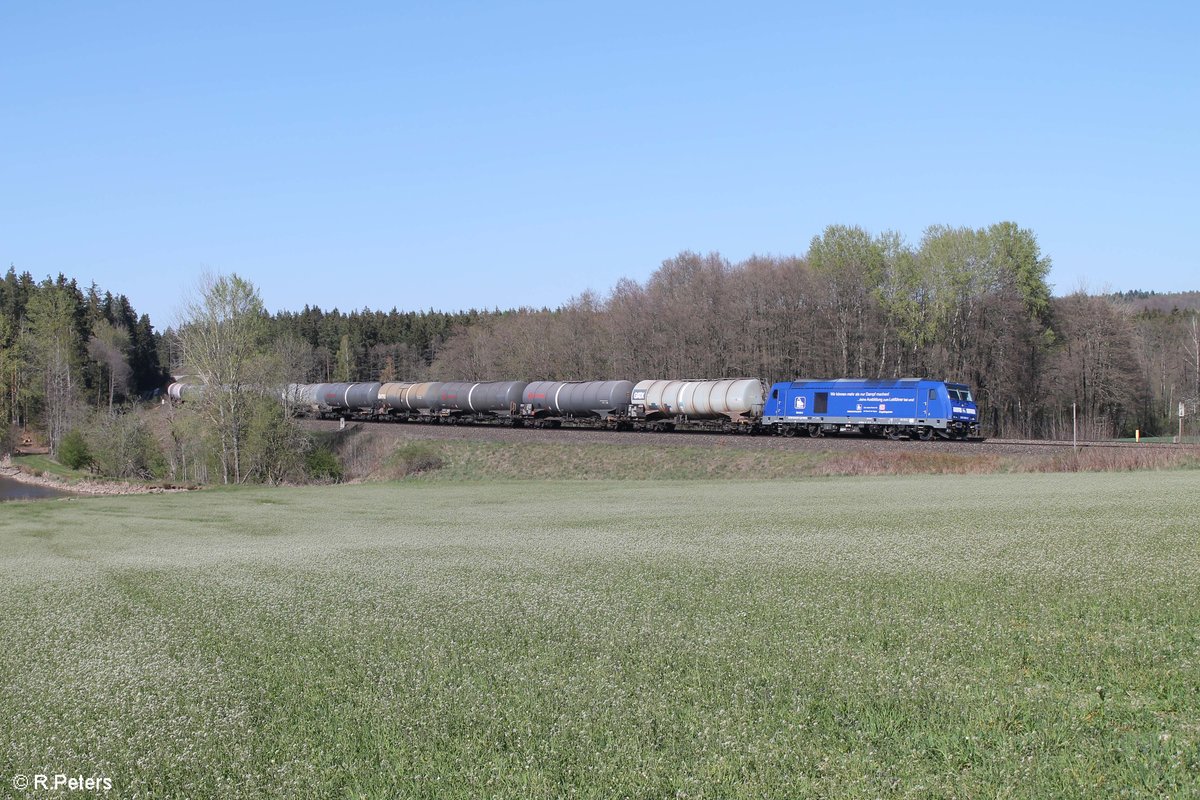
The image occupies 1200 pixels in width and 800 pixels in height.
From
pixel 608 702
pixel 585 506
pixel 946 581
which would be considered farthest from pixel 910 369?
pixel 608 702

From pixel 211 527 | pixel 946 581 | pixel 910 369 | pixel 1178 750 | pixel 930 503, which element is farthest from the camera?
pixel 910 369

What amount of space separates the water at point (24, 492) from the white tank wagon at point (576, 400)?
31.9m

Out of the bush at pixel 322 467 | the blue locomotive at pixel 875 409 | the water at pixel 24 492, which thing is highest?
the blue locomotive at pixel 875 409

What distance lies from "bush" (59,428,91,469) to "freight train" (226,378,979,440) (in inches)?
671

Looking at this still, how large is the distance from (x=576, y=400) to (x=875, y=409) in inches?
907

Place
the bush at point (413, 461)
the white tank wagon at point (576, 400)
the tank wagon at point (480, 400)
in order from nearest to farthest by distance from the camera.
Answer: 1. the bush at point (413, 461)
2. the white tank wagon at point (576, 400)
3. the tank wagon at point (480, 400)

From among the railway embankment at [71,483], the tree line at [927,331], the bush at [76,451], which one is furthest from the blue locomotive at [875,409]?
the bush at [76,451]

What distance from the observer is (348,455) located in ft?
229

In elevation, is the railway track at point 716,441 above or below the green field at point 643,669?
above

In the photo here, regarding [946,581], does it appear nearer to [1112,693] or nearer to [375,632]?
[1112,693]

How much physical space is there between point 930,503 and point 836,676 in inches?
635

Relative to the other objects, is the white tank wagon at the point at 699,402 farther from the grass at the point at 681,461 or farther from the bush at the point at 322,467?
the bush at the point at 322,467

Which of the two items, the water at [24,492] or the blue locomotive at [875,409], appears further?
the water at [24,492]

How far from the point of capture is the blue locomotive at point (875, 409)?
5147 cm
